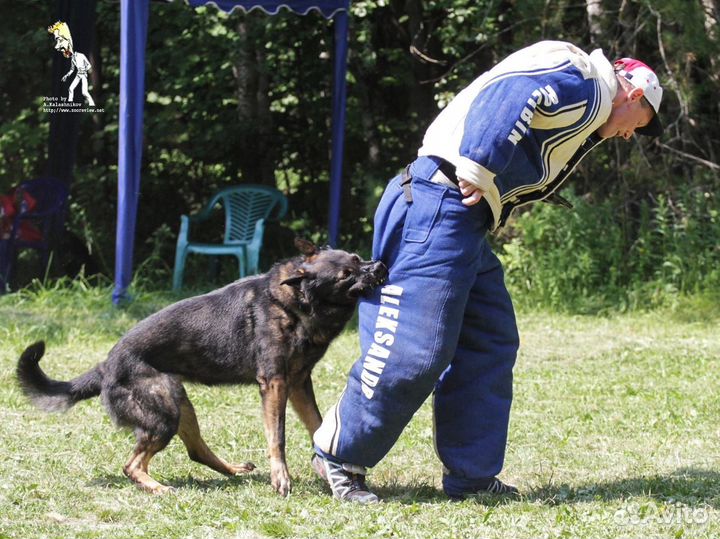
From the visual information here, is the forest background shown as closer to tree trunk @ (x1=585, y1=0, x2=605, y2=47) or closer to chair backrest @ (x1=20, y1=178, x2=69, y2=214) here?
tree trunk @ (x1=585, y1=0, x2=605, y2=47)

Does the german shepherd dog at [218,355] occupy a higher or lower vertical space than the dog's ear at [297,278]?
lower

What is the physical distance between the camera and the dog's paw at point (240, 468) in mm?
4762

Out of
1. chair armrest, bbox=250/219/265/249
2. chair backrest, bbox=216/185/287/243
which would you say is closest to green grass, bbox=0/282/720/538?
chair armrest, bbox=250/219/265/249

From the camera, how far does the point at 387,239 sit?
13.4 feet

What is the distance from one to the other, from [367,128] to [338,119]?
4.63 ft

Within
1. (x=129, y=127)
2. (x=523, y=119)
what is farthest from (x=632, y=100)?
(x=129, y=127)

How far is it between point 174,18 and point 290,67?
1639 mm

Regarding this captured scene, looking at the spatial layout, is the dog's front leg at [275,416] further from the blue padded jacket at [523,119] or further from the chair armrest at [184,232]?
the chair armrest at [184,232]

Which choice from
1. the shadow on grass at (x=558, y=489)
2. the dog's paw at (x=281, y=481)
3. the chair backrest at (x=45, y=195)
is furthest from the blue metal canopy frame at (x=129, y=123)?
the dog's paw at (x=281, y=481)

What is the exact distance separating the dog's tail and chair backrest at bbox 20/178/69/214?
546cm

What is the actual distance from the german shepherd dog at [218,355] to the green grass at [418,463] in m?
0.29

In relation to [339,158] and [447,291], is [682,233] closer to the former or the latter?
[339,158]
